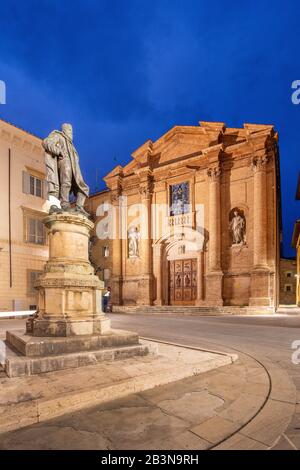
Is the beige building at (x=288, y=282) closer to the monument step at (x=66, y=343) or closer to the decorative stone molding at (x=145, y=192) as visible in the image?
the decorative stone molding at (x=145, y=192)

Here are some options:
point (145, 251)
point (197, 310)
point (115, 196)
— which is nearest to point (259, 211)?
point (197, 310)

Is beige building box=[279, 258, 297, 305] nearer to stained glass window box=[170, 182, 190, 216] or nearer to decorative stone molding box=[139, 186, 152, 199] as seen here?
stained glass window box=[170, 182, 190, 216]

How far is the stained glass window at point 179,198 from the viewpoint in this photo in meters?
22.3

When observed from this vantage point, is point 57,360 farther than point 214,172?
No

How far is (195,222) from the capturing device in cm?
2123

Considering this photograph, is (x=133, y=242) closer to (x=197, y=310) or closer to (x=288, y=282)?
(x=197, y=310)

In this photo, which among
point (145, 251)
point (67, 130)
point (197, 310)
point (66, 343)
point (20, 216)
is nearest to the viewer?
point (66, 343)

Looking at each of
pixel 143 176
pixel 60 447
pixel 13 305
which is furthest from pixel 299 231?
pixel 60 447

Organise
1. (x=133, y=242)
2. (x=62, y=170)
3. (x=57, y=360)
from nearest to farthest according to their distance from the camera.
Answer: (x=57, y=360)
(x=62, y=170)
(x=133, y=242)

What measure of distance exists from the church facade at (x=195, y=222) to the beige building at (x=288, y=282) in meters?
27.9

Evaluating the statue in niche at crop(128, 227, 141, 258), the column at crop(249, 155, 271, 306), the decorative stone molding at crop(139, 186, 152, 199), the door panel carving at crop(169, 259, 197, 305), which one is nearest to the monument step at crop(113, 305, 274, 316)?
A: the column at crop(249, 155, 271, 306)

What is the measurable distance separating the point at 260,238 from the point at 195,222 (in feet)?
16.1

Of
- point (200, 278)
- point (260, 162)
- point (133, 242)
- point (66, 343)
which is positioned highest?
point (260, 162)

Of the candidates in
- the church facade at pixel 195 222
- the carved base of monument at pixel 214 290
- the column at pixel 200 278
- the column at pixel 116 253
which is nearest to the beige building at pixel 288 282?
the church facade at pixel 195 222
